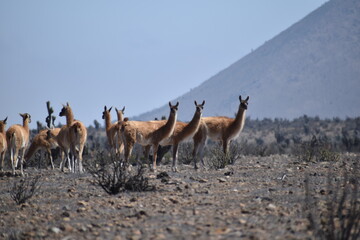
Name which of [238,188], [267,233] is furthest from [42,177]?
[267,233]

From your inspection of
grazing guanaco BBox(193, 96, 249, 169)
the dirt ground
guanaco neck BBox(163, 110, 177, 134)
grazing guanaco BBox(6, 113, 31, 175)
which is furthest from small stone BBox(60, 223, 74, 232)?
grazing guanaco BBox(193, 96, 249, 169)

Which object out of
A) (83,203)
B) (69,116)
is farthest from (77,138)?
(83,203)

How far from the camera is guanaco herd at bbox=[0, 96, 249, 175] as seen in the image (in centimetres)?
1538

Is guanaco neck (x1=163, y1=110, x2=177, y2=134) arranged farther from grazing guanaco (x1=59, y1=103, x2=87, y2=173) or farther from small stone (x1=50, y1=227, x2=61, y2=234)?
small stone (x1=50, y1=227, x2=61, y2=234)

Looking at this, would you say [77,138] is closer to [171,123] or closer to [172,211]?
[171,123]

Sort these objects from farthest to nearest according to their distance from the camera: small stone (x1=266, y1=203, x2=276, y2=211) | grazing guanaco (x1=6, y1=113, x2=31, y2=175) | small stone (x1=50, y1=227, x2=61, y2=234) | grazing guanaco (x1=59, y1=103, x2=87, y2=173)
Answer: grazing guanaco (x1=6, y1=113, x2=31, y2=175) < grazing guanaco (x1=59, y1=103, x2=87, y2=173) < small stone (x1=266, y1=203, x2=276, y2=211) < small stone (x1=50, y1=227, x2=61, y2=234)

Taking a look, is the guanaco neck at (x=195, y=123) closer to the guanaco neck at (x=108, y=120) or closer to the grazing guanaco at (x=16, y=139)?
the guanaco neck at (x=108, y=120)

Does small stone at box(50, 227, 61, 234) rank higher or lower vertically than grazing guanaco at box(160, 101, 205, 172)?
lower

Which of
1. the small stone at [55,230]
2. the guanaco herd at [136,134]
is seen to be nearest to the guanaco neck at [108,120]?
the guanaco herd at [136,134]

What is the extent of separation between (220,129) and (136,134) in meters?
3.23

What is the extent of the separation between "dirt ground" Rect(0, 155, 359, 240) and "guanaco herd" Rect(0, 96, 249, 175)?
9.50 ft

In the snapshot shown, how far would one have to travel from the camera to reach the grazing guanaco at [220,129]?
56.9ft

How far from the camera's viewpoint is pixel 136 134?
15.4 meters

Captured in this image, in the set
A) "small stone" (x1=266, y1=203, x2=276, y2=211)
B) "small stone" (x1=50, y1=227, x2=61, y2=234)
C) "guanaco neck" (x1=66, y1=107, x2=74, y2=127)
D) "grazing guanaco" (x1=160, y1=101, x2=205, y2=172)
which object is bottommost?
"small stone" (x1=50, y1=227, x2=61, y2=234)
